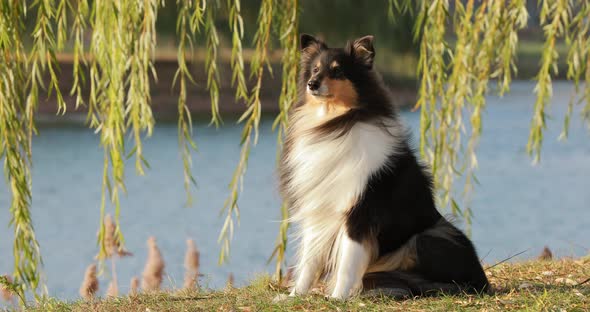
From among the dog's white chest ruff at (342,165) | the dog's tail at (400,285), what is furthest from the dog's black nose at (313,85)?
the dog's tail at (400,285)

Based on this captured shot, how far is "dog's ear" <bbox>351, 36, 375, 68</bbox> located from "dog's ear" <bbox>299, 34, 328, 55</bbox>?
181mm

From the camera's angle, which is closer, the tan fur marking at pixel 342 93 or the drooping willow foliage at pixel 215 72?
the tan fur marking at pixel 342 93

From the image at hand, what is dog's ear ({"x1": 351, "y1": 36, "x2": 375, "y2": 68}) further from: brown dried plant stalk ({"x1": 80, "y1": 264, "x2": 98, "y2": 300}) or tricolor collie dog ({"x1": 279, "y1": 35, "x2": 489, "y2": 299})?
brown dried plant stalk ({"x1": 80, "y1": 264, "x2": 98, "y2": 300})

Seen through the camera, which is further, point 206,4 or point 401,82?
point 401,82

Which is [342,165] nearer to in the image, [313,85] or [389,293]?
[313,85]

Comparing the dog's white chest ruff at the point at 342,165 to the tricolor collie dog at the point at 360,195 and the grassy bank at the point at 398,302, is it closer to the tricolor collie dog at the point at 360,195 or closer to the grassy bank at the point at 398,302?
the tricolor collie dog at the point at 360,195

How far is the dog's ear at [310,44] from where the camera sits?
14.9 feet

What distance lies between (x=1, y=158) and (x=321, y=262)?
206 cm

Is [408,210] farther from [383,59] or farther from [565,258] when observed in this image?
[383,59]

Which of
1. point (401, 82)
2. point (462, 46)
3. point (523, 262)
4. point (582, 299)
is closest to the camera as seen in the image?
point (582, 299)

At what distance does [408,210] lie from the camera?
4.39 meters

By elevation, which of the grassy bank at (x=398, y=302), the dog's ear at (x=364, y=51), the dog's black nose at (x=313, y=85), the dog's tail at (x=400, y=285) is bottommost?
the grassy bank at (x=398, y=302)

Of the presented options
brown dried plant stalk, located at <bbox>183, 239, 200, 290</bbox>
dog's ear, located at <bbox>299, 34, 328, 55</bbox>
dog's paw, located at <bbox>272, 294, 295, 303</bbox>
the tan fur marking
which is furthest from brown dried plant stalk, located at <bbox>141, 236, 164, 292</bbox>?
the tan fur marking

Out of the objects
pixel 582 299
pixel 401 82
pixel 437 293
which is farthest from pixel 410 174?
pixel 401 82
